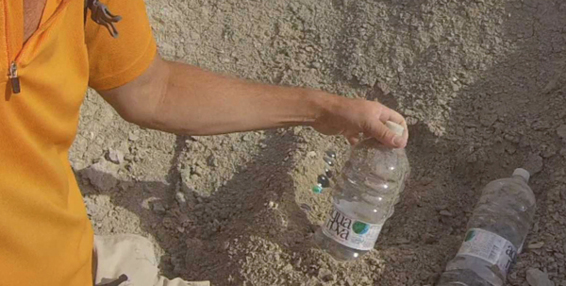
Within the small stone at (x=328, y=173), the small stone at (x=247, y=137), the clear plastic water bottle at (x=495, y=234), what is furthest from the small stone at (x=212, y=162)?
the clear plastic water bottle at (x=495, y=234)

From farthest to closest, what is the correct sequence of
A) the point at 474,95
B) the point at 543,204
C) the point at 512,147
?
1. the point at 474,95
2. the point at 512,147
3. the point at 543,204

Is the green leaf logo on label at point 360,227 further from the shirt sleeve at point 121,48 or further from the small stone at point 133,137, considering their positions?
the small stone at point 133,137

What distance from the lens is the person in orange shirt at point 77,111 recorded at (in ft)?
5.06

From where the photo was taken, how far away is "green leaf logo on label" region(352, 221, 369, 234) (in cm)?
227

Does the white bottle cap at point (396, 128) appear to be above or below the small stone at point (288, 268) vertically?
above

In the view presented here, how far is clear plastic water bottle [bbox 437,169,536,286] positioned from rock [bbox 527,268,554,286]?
63 mm

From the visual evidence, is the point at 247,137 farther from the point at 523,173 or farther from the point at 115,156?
the point at 523,173

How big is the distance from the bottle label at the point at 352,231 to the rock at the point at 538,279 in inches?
16.9

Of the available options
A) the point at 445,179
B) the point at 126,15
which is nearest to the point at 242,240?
the point at 445,179

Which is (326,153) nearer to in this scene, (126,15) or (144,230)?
(144,230)

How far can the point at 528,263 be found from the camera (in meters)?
2.31

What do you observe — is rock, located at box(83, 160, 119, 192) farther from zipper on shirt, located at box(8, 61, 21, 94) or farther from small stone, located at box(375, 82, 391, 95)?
zipper on shirt, located at box(8, 61, 21, 94)

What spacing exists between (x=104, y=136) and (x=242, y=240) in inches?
29.5

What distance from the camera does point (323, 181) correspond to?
2756 mm
